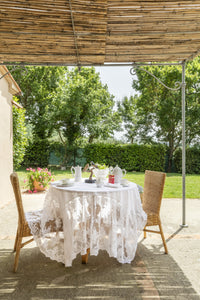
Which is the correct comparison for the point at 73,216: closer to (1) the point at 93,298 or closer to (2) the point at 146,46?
(1) the point at 93,298

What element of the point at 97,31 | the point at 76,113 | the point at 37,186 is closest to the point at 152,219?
the point at 97,31

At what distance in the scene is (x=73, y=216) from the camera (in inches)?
104

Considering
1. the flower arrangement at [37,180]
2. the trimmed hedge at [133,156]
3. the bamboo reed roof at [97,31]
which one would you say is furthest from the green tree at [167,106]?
the bamboo reed roof at [97,31]

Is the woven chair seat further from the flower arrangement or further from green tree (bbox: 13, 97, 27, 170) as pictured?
green tree (bbox: 13, 97, 27, 170)

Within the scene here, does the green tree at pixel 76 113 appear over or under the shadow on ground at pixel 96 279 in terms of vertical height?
over

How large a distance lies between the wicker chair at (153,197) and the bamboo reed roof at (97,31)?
1.89 metres

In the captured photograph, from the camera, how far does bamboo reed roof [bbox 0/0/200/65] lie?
2.59 m

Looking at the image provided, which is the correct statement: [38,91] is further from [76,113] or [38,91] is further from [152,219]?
[152,219]

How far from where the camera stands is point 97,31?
10.2 feet

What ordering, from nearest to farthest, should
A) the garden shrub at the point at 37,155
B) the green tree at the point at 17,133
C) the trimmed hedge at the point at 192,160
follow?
the green tree at the point at 17,133, the trimmed hedge at the point at 192,160, the garden shrub at the point at 37,155

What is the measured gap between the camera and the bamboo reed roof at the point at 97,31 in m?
2.59

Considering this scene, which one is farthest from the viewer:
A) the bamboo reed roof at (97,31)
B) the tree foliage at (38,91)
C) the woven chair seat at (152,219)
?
the tree foliage at (38,91)

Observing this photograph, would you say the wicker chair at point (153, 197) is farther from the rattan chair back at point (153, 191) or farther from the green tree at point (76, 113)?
the green tree at point (76, 113)

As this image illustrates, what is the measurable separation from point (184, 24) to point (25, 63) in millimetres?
2703
